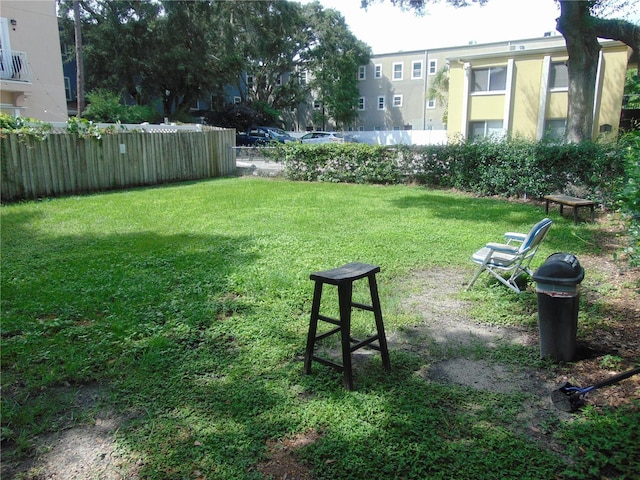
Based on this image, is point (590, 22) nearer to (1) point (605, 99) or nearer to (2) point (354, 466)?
(1) point (605, 99)

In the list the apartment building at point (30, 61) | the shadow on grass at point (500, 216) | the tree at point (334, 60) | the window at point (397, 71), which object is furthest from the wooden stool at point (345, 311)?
the window at point (397, 71)

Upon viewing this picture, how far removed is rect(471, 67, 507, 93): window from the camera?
24.2 m

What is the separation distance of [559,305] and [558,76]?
23.3 metres

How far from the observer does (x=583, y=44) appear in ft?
44.9

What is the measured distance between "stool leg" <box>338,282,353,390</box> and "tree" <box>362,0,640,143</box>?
13.2m

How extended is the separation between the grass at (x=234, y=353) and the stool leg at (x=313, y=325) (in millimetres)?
108

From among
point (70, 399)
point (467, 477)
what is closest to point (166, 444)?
point (70, 399)

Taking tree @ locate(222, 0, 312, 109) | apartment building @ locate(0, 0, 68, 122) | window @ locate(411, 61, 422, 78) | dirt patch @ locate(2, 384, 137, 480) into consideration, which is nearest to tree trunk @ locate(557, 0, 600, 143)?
dirt patch @ locate(2, 384, 137, 480)

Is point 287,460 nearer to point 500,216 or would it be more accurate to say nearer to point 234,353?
point 234,353

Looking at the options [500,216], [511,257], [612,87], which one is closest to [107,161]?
[500,216]

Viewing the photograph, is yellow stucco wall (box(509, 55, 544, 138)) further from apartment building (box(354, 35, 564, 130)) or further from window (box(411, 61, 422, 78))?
window (box(411, 61, 422, 78))

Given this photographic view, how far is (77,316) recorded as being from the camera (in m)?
4.50

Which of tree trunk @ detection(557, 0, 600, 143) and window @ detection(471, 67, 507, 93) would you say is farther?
window @ detection(471, 67, 507, 93)

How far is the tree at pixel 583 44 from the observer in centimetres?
1351
